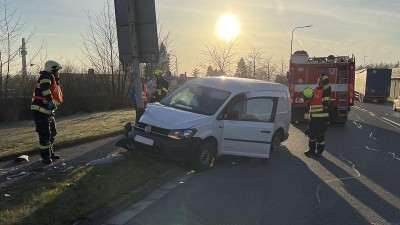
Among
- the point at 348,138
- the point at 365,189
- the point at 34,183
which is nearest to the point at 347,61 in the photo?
the point at 348,138

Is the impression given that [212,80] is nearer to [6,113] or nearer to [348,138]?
[348,138]

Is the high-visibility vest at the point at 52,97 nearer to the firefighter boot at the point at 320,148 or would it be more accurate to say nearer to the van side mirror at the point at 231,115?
the van side mirror at the point at 231,115

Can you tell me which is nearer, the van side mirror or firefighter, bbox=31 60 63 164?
firefighter, bbox=31 60 63 164

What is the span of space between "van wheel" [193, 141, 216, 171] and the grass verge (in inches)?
22.8

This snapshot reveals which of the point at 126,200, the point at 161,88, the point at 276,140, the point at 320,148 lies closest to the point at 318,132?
the point at 320,148

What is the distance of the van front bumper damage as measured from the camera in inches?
300

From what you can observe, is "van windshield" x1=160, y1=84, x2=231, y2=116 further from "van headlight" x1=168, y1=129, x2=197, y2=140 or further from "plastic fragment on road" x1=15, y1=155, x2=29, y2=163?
"plastic fragment on road" x1=15, y1=155, x2=29, y2=163

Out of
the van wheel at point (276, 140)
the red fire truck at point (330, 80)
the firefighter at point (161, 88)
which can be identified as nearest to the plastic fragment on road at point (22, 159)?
the firefighter at point (161, 88)

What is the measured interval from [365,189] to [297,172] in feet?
4.95

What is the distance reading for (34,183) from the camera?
6.20m

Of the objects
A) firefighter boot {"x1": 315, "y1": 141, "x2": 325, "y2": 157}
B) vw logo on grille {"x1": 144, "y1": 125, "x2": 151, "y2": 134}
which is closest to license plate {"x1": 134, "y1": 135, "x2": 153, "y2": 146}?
vw logo on grille {"x1": 144, "y1": 125, "x2": 151, "y2": 134}

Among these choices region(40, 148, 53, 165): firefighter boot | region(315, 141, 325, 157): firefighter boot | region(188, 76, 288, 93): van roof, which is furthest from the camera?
region(315, 141, 325, 157): firefighter boot

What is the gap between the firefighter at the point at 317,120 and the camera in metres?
10.2

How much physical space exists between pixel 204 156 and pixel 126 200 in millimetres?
2500
